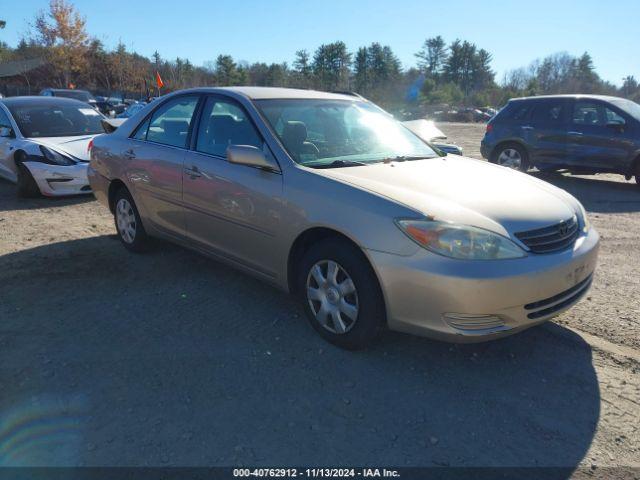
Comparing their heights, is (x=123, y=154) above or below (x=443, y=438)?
above

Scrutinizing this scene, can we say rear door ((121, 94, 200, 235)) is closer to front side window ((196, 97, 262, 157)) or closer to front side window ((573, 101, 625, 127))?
front side window ((196, 97, 262, 157))

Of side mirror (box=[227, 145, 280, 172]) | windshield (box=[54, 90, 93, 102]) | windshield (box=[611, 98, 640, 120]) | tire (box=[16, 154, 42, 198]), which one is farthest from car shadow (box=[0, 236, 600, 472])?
windshield (box=[54, 90, 93, 102])

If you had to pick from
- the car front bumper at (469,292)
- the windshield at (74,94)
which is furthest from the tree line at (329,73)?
the car front bumper at (469,292)

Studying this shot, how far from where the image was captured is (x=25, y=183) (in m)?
7.57

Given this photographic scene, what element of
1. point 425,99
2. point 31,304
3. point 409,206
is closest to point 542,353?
point 409,206

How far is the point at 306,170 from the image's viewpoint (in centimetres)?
329

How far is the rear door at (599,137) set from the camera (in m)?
9.15

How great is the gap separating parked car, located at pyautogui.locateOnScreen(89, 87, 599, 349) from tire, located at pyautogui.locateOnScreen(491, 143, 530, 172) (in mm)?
6798

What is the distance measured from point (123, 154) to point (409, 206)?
3250 mm

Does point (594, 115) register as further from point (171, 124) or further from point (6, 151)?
point (6, 151)

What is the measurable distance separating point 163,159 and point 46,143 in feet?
14.5

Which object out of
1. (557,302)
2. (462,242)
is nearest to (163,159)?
(462,242)

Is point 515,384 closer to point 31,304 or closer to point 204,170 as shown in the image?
Answer: point 204,170

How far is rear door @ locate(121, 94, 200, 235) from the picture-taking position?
4.23m
